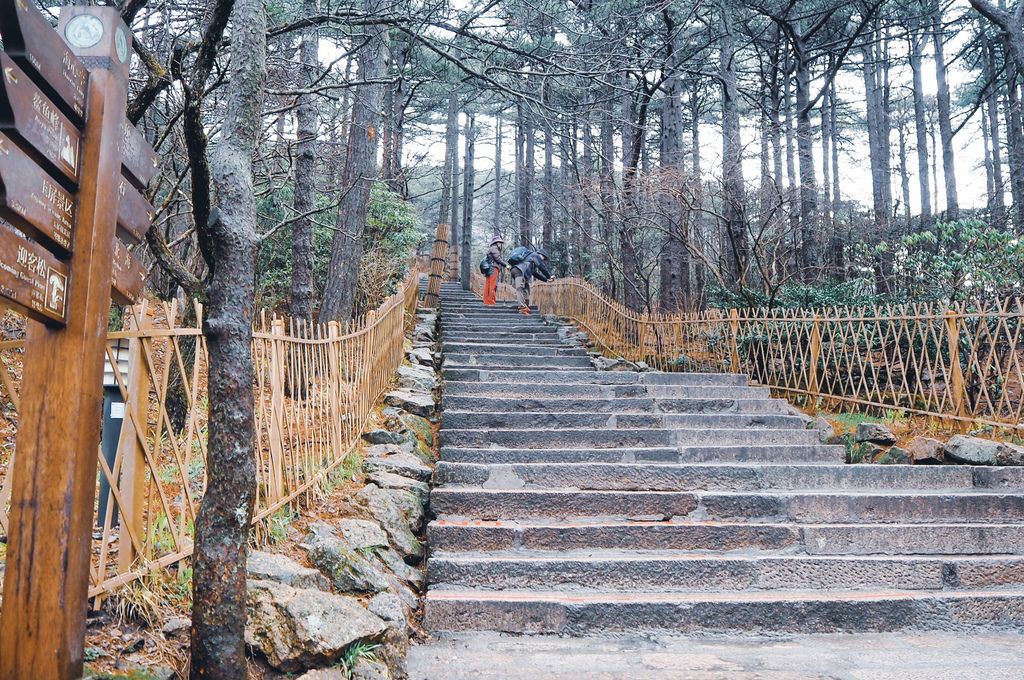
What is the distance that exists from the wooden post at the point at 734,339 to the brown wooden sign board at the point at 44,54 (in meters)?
7.54

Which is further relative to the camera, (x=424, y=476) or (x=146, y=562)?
(x=424, y=476)

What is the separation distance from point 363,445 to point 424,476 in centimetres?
68

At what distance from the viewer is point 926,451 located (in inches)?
222

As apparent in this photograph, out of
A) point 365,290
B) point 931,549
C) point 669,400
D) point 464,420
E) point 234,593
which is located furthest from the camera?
point 365,290

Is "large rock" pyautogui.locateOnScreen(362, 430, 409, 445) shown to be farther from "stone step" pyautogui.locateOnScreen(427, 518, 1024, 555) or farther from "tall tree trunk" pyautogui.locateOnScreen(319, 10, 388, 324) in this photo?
"tall tree trunk" pyautogui.locateOnScreen(319, 10, 388, 324)

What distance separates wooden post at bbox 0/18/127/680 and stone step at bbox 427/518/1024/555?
2.84 m

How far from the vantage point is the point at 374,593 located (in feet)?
11.1

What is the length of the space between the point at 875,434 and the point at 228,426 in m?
5.83

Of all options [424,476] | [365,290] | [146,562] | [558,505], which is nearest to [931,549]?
[558,505]

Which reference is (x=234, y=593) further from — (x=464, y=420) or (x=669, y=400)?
(x=669, y=400)

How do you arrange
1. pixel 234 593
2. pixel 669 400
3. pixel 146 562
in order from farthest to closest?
1. pixel 669 400
2. pixel 146 562
3. pixel 234 593

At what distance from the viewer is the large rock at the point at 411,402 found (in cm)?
661

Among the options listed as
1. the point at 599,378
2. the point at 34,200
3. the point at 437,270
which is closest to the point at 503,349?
the point at 599,378

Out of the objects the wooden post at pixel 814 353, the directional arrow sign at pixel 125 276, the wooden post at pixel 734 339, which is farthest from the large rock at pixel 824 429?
the directional arrow sign at pixel 125 276
